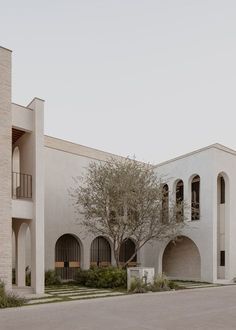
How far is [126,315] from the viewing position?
12.2m

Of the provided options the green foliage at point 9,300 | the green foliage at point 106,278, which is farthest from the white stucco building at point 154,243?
the green foliage at point 9,300

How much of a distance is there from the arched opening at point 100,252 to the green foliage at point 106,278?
458cm

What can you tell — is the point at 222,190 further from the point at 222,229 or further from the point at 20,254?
the point at 20,254

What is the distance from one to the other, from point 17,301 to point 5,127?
626cm

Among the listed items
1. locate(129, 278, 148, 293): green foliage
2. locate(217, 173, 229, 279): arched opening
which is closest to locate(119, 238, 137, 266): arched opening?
locate(217, 173, 229, 279): arched opening

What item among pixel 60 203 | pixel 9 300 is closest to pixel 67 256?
pixel 60 203

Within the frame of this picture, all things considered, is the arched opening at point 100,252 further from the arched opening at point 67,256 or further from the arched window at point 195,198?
the arched window at point 195,198

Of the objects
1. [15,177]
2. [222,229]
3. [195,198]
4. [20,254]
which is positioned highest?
[15,177]

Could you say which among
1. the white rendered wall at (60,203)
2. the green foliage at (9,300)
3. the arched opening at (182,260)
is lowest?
the arched opening at (182,260)

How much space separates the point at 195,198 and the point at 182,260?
4376 millimetres

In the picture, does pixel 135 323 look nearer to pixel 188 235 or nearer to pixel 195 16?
pixel 195 16

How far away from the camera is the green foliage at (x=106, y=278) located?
21.0 m

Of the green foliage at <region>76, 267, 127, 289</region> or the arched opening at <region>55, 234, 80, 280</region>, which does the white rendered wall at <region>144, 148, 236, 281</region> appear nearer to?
the green foliage at <region>76, 267, 127, 289</region>

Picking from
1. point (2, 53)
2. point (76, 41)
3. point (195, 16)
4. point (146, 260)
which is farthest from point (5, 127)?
point (146, 260)
